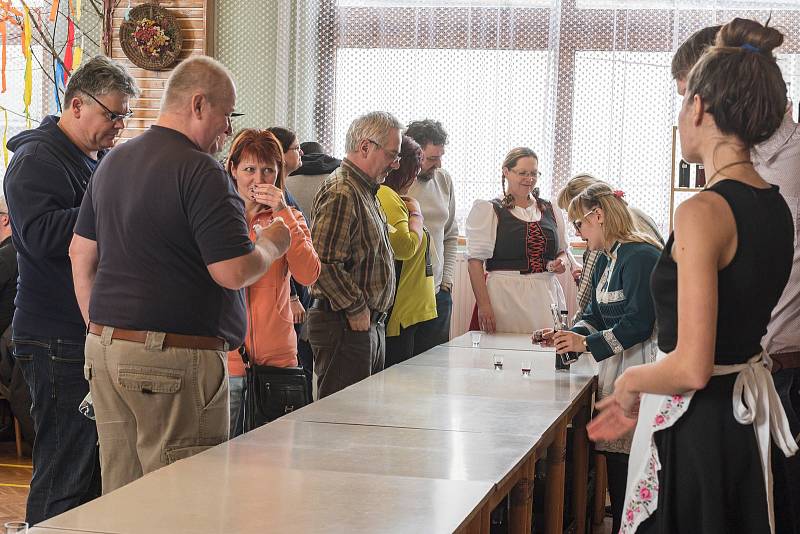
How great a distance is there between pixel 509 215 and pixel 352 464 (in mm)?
2884

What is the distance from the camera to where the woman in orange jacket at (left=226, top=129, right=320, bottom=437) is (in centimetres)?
307

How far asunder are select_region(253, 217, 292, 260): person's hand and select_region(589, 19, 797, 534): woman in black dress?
40.4 inches

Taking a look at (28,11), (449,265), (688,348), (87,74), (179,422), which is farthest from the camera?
(28,11)

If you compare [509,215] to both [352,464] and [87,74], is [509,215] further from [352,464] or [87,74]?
[352,464]

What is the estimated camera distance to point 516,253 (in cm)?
490

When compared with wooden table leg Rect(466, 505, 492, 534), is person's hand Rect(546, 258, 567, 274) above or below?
above

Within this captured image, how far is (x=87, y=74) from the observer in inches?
119

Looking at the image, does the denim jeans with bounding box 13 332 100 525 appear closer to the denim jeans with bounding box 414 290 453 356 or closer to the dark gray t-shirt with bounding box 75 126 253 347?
the dark gray t-shirt with bounding box 75 126 253 347

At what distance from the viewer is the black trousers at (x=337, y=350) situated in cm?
368

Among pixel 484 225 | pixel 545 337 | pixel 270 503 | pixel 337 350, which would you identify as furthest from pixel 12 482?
pixel 270 503

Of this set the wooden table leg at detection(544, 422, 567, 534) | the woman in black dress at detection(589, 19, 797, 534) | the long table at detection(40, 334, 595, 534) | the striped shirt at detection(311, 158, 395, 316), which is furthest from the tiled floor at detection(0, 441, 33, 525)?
the woman in black dress at detection(589, 19, 797, 534)

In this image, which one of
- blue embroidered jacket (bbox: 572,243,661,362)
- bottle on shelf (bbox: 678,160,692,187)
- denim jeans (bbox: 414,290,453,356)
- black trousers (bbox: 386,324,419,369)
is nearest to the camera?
blue embroidered jacket (bbox: 572,243,661,362)

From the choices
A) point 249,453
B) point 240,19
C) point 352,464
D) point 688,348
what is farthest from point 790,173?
point 240,19

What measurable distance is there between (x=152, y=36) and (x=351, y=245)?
350 centimetres
